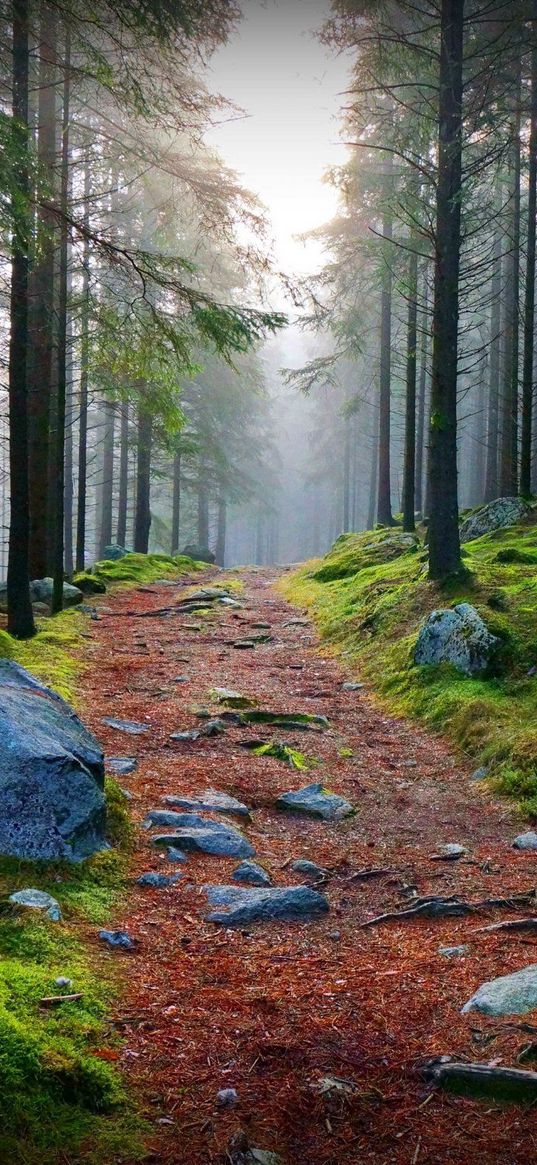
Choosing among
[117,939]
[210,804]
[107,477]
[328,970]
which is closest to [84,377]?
[210,804]

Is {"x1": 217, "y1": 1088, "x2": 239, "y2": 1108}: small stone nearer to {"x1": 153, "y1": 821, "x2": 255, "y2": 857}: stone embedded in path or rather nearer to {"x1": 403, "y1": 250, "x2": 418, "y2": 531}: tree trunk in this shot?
{"x1": 153, "y1": 821, "x2": 255, "y2": 857}: stone embedded in path

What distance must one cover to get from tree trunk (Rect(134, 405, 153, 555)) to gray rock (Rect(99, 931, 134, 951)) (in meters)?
18.9

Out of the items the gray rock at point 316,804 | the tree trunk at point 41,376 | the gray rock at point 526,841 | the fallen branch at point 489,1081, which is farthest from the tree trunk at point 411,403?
the fallen branch at point 489,1081

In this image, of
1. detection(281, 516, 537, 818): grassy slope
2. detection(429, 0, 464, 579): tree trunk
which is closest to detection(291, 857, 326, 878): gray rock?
detection(281, 516, 537, 818): grassy slope

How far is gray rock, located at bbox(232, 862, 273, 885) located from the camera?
4.38 m

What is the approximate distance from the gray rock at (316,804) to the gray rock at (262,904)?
53.0 inches

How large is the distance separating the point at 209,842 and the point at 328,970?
1.43 meters

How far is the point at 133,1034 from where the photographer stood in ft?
9.24

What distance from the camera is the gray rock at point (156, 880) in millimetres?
4199

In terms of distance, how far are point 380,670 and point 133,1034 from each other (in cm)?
694

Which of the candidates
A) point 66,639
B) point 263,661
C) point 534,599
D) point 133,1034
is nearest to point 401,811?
point 133,1034

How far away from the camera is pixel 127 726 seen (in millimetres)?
6973

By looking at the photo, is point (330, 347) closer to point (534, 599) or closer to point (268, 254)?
point (268, 254)

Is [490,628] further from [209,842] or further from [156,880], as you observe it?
[156,880]
